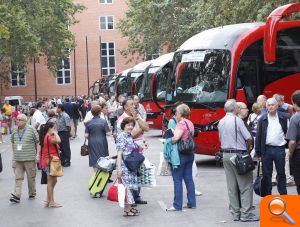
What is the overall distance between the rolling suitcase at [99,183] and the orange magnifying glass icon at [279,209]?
29.1 feet

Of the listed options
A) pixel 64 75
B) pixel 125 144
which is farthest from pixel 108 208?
pixel 64 75

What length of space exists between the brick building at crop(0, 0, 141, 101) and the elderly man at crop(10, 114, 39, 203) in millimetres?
74373

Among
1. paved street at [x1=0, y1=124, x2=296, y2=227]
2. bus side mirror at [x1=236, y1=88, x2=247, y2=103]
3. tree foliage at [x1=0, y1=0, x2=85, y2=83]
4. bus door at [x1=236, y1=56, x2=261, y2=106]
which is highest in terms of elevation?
tree foliage at [x1=0, y1=0, x2=85, y2=83]

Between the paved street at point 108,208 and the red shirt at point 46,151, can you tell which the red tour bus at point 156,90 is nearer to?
the paved street at point 108,208

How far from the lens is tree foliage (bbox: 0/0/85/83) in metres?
40.9

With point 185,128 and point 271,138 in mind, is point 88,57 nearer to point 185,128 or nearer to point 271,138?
point 185,128

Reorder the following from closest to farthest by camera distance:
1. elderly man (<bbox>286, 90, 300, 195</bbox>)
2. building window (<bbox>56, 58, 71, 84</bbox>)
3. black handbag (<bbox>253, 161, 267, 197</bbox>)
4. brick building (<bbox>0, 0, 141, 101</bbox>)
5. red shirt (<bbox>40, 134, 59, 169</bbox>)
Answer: elderly man (<bbox>286, 90, 300, 195</bbox>)
black handbag (<bbox>253, 161, 267, 197</bbox>)
red shirt (<bbox>40, 134, 59, 169</bbox>)
brick building (<bbox>0, 0, 141, 101</bbox>)
building window (<bbox>56, 58, 71, 84</bbox>)

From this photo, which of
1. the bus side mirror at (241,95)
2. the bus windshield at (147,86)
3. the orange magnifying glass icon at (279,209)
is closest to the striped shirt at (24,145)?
the bus side mirror at (241,95)

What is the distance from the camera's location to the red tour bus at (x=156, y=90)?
30.3 metres

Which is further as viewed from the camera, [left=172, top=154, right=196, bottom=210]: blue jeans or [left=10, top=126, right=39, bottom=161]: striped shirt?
[left=10, top=126, right=39, bottom=161]: striped shirt

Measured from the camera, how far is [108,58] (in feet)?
293

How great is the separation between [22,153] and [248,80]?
6426 mm

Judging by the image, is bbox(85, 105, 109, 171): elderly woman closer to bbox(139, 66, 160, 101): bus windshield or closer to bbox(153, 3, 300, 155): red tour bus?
bbox(153, 3, 300, 155): red tour bus

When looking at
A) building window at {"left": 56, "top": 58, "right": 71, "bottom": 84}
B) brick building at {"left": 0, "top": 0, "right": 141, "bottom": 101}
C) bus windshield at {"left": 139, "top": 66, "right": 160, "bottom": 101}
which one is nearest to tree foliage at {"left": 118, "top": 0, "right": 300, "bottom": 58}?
bus windshield at {"left": 139, "top": 66, "right": 160, "bottom": 101}
